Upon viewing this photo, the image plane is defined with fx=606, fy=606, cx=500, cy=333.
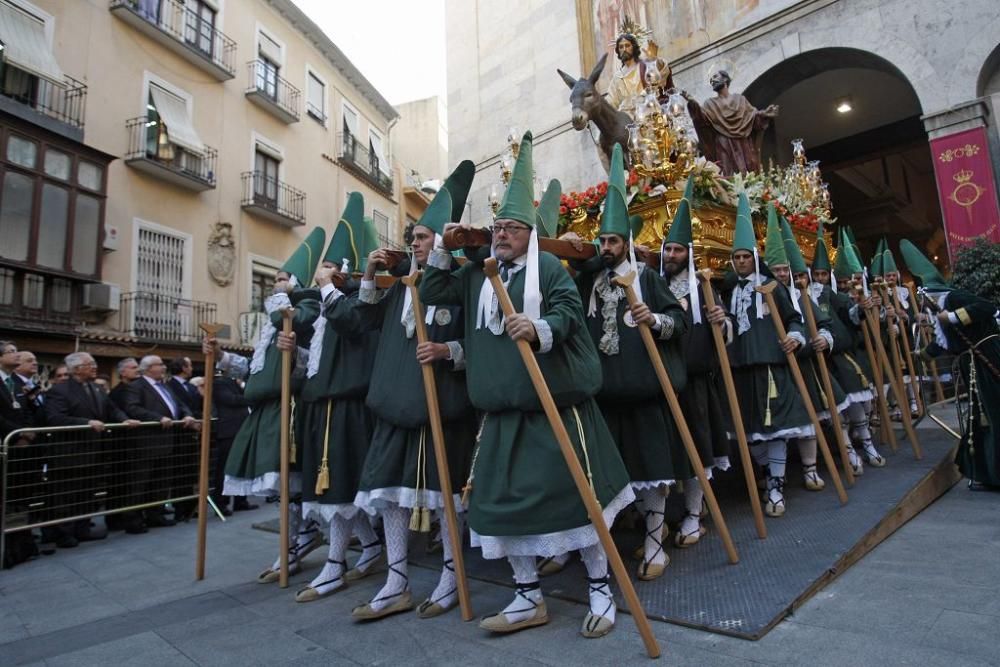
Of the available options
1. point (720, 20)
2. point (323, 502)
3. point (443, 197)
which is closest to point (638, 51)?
point (720, 20)

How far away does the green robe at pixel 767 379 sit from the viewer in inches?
179

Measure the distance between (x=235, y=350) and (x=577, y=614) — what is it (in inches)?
619

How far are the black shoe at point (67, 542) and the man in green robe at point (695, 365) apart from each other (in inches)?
227

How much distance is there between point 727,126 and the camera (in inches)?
352

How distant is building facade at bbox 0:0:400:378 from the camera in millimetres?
12047

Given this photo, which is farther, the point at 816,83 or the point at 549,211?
the point at 816,83

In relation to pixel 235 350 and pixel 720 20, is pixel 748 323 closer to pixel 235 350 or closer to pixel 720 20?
pixel 720 20

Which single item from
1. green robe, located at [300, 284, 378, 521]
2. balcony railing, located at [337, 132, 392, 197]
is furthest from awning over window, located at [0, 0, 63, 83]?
green robe, located at [300, 284, 378, 521]

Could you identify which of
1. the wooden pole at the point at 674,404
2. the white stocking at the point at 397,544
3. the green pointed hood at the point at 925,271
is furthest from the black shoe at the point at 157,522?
the green pointed hood at the point at 925,271

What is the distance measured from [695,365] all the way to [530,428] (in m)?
1.83

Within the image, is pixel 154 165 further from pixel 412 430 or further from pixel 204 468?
pixel 412 430

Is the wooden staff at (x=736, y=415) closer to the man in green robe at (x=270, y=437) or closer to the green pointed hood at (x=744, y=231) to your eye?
the green pointed hood at (x=744, y=231)

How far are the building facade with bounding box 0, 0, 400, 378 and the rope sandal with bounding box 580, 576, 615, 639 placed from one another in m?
12.6

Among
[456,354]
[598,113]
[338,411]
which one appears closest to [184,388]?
[338,411]
